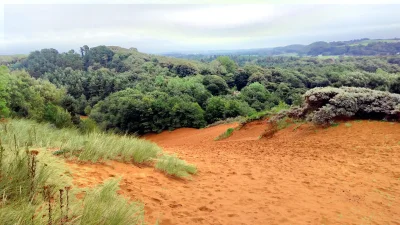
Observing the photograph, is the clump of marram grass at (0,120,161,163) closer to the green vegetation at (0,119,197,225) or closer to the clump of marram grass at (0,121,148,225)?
the green vegetation at (0,119,197,225)

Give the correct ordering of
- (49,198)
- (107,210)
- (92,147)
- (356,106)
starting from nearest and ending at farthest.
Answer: (49,198)
(107,210)
(92,147)
(356,106)

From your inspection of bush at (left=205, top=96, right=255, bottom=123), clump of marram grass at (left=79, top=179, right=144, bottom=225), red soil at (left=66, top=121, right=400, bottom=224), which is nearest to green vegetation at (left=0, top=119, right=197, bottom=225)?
clump of marram grass at (left=79, top=179, right=144, bottom=225)

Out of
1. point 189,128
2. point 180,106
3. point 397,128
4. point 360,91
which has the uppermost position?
point 360,91

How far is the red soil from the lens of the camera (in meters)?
4.18

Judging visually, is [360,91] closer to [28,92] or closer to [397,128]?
[397,128]

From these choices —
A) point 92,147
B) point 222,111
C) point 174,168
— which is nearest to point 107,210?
point 92,147

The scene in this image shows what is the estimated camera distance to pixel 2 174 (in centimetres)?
323

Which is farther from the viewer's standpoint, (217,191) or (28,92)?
(28,92)

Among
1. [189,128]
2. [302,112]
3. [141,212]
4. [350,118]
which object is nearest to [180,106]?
[189,128]

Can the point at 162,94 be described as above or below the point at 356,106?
below

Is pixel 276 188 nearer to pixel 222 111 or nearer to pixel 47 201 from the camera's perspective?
pixel 47 201

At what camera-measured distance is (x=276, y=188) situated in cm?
557

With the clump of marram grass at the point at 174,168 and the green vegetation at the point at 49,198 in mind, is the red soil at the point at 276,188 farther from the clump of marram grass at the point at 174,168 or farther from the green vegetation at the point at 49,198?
the green vegetation at the point at 49,198

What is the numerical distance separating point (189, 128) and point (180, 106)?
2703mm
